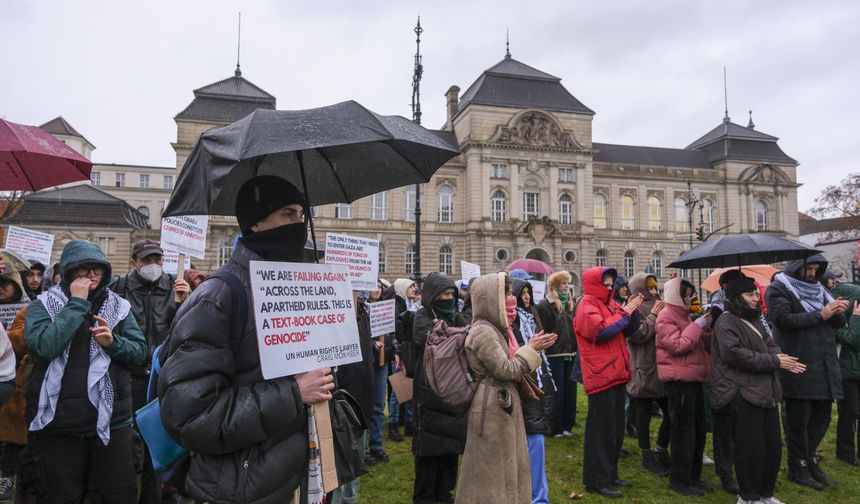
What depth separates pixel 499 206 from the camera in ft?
152

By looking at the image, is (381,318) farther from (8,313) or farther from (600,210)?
(600,210)

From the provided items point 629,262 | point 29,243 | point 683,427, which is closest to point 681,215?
point 629,262

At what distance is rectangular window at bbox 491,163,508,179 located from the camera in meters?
45.8

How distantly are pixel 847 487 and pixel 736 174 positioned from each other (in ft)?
171

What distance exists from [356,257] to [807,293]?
537cm

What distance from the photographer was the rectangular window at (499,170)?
45.8m

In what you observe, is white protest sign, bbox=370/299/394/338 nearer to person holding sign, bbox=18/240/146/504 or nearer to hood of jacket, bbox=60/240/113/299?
person holding sign, bbox=18/240/146/504

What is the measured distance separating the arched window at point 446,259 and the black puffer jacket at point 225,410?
43.9 meters

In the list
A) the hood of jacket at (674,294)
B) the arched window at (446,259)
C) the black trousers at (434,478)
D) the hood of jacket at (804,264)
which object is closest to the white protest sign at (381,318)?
the black trousers at (434,478)

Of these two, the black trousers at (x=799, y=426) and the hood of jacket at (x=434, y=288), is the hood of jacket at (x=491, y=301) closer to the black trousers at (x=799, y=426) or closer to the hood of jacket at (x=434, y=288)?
the hood of jacket at (x=434, y=288)

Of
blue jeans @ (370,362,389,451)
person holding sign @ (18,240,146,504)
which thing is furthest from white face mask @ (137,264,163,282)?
blue jeans @ (370,362,389,451)

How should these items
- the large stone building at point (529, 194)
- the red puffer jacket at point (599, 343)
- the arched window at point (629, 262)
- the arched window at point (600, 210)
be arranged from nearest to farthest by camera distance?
the red puffer jacket at point (599, 343) < the large stone building at point (529, 194) < the arched window at point (629, 262) < the arched window at point (600, 210)

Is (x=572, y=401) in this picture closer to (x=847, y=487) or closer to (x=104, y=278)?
(x=847, y=487)

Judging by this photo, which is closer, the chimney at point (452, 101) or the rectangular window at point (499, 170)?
the rectangular window at point (499, 170)
